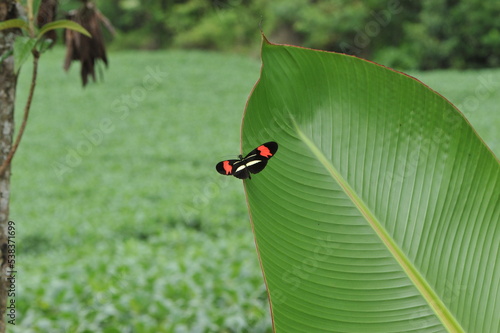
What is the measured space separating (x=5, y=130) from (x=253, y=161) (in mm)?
493

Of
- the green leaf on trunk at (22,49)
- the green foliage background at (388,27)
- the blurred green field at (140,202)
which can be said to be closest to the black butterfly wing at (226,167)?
the green leaf on trunk at (22,49)

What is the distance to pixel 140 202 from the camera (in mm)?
5773

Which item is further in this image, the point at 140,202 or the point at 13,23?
the point at 140,202

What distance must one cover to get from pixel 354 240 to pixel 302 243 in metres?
0.05

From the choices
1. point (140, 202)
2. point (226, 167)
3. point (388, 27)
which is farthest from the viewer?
point (388, 27)

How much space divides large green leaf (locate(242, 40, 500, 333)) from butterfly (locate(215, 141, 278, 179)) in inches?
2.0

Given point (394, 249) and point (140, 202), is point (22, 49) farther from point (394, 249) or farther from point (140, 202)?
point (140, 202)

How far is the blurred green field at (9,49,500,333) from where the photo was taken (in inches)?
102

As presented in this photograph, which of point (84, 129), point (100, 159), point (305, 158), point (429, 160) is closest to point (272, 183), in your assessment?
point (305, 158)

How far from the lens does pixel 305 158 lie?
1.89ft

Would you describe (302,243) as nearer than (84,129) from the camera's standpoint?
Yes

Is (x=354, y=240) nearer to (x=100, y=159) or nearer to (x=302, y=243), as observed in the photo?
(x=302, y=243)

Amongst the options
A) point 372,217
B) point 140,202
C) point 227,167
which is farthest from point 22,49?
point 140,202

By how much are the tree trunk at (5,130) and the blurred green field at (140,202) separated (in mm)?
1522
